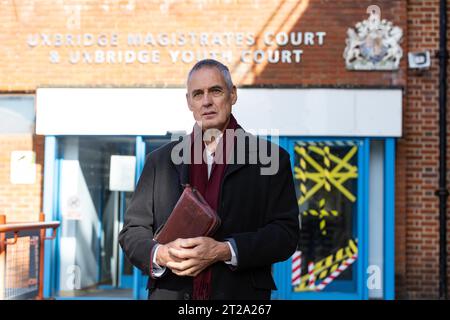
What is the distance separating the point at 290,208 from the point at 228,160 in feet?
1.00

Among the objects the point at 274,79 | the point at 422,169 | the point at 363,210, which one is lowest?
the point at 363,210

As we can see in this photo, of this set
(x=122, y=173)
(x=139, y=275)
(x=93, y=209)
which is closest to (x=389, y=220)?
(x=139, y=275)

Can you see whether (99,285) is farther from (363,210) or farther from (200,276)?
(200,276)

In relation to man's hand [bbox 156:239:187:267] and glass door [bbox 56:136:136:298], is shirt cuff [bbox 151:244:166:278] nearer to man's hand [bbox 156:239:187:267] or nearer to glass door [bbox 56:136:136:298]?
man's hand [bbox 156:239:187:267]

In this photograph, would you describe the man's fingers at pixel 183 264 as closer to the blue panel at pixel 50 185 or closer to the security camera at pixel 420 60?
the blue panel at pixel 50 185

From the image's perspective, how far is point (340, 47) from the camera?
8398mm

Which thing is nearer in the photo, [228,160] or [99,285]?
[228,160]

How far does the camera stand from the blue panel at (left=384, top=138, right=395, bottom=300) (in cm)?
807

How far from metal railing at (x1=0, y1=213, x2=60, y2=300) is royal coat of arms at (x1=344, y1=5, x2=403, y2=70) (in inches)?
179

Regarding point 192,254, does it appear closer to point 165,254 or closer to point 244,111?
point 165,254

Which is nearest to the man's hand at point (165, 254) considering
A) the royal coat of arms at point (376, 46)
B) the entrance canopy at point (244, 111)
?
the entrance canopy at point (244, 111)

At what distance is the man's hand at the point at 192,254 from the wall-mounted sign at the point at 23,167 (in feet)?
22.9

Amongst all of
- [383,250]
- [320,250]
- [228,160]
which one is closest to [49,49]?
[320,250]

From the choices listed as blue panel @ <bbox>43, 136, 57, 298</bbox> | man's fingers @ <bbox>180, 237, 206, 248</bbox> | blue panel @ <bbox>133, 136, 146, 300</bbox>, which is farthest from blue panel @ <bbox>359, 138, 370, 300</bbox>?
man's fingers @ <bbox>180, 237, 206, 248</bbox>
